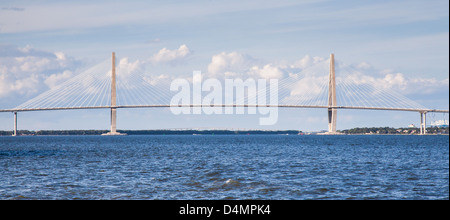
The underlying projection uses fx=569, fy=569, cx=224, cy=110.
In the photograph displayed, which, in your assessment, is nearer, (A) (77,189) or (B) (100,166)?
(A) (77,189)

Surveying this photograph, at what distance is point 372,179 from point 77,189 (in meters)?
13.9

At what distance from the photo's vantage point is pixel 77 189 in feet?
76.3

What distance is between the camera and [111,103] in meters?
131

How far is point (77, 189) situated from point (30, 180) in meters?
4.73
